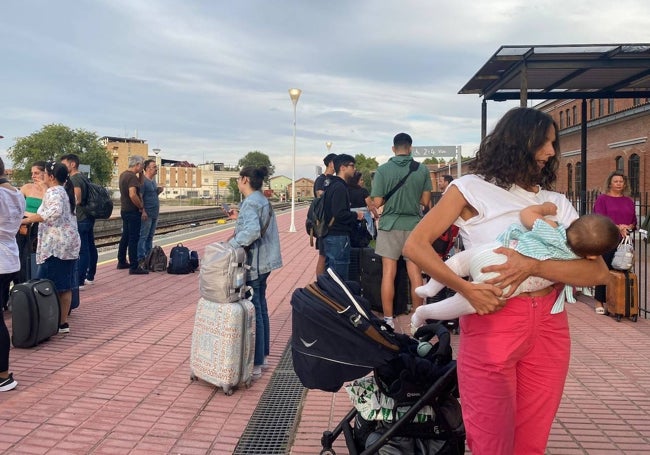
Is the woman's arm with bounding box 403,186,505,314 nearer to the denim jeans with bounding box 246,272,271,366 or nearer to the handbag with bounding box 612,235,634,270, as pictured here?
the denim jeans with bounding box 246,272,271,366

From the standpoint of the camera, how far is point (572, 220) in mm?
2225

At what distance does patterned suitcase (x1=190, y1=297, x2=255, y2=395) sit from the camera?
14.4 feet

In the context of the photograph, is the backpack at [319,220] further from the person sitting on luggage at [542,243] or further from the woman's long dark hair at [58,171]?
the person sitting on luggage at [542,243]

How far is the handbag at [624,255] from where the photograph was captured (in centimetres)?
688

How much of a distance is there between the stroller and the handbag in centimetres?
518

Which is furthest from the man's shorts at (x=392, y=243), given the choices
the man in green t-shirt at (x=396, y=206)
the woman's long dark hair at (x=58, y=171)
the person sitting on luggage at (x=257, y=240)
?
the woman's long dark hair at (x=58, y=171)

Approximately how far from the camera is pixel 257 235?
15.1ft

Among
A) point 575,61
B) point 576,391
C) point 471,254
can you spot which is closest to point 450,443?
point 471,254

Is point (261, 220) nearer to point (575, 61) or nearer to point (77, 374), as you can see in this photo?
point (77, 374)

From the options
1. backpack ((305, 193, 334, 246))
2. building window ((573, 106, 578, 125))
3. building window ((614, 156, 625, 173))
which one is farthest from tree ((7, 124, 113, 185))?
backpack ((305, 193, 334, 246))

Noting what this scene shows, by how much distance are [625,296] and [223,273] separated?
197 inches

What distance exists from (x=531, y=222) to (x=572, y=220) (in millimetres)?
237

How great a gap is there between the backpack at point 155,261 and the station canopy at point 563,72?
6.61m

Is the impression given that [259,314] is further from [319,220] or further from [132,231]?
[132,231]
